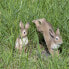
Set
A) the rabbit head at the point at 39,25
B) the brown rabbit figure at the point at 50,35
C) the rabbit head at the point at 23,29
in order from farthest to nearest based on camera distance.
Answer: the rabbit head at the point at 39,25 < the rabbit head at the point at 23,29 < the brown rabbit figure at the point at 50,35

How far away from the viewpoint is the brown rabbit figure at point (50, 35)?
371 centimetres

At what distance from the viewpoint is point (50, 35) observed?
3.83m

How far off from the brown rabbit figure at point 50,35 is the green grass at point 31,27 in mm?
145

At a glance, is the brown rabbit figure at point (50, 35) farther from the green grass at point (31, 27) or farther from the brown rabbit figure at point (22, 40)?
the brown rabbit figure at point (22, 40)

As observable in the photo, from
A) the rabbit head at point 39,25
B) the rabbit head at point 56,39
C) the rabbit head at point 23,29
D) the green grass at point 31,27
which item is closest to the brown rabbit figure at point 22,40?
the rabbit head at point 23,29

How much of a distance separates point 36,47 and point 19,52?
388mm

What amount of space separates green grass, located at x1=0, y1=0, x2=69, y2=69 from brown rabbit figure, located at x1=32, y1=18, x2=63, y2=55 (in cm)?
15

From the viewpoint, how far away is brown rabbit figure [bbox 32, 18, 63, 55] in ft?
12.2

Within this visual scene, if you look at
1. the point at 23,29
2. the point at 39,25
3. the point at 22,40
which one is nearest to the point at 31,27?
the point at 39,25

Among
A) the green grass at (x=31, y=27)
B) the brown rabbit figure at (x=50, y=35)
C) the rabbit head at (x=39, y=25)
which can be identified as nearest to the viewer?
the green grass at (x=31, y=27)

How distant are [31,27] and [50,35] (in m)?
0.61

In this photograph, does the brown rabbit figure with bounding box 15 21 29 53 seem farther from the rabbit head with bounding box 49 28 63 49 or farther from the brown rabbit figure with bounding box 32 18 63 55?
the rabbit head with bounding box 49 28 63 49

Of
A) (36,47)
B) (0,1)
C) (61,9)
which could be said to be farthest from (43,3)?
(36,47)

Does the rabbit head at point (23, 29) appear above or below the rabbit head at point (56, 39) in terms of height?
above
